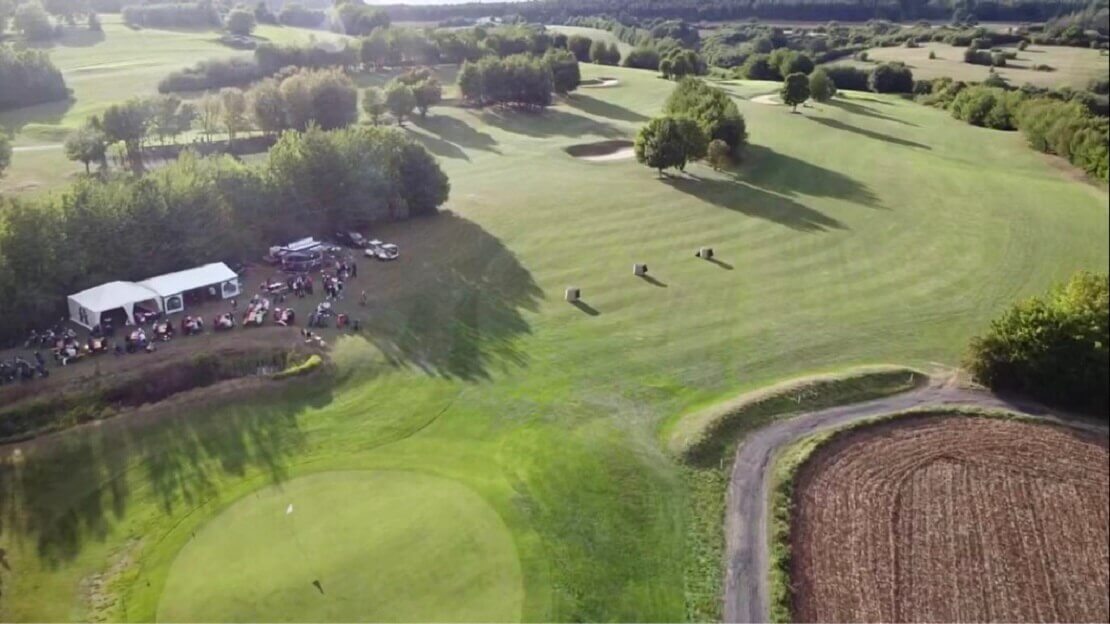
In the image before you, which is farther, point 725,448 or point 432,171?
point 432,171

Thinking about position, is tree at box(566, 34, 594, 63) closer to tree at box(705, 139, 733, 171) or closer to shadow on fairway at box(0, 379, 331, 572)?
tree at box(705, 139, 733, 171)

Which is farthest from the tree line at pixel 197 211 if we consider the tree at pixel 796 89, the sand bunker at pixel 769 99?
the sand bunker at pixel 769 99

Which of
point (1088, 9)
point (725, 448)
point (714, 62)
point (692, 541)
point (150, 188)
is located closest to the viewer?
point (1088, 9)

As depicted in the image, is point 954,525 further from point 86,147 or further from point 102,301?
point 86,147

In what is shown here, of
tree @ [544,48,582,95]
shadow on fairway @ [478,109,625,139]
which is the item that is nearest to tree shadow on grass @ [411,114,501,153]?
shadow on fairway @ [478,109,625,139]

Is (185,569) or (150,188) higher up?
(150,188)

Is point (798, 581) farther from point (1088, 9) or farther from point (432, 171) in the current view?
point (432, 171)

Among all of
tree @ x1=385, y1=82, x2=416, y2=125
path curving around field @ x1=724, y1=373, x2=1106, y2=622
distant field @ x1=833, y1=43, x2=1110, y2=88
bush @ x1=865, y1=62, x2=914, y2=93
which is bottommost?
path curving around field @ x1=724, y1=373, x2=1106, y2=622

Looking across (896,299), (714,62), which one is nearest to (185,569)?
(896,299)
